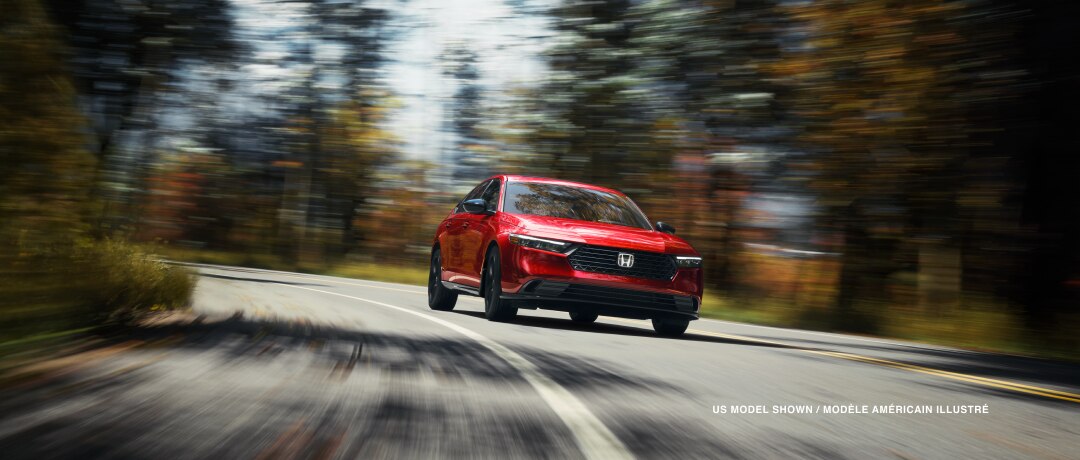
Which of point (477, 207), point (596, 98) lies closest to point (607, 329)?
point (477, 207)

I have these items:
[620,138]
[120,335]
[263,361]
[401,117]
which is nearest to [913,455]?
[263,361]

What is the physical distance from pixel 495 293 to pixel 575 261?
1.10 meters

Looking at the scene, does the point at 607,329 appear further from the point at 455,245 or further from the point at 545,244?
the point at 455,245

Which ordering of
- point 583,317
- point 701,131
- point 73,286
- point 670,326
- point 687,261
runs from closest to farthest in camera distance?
point 73,286, point 687,261, point 670,326, point 583,317, point 701,131

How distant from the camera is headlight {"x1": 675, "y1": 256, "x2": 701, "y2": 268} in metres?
11.4

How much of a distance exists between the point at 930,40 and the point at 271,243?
114 feet

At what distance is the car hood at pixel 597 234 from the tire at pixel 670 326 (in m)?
0.80

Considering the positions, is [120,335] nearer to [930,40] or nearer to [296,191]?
[930,40]

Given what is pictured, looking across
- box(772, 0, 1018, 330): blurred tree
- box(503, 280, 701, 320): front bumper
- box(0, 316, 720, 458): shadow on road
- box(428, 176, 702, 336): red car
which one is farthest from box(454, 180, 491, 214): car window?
box(772, 0, 1018, 330): blurred tree

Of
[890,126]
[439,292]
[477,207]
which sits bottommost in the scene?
[439,292]

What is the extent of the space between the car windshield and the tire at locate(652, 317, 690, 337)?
120 cm

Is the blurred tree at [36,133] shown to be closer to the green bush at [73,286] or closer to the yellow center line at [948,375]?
the green bush at [73,286]

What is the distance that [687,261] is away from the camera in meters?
11.5

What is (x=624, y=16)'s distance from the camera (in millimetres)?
29234
